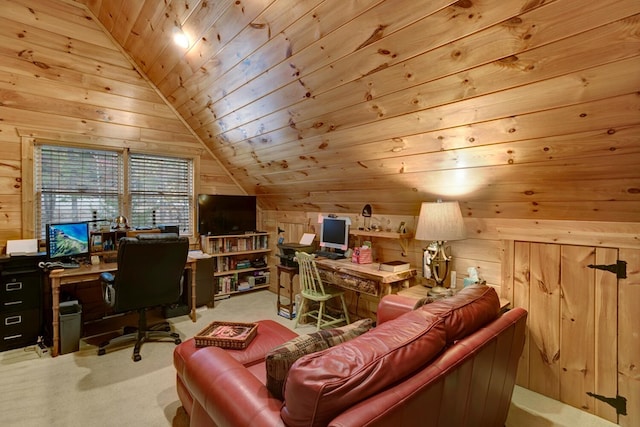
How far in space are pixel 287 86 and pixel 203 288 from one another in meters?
2.82

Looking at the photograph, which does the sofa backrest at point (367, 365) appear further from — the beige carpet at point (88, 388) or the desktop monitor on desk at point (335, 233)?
the desktop monitor on desk at point (335, 233)

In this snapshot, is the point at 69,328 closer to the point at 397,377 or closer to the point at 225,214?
the point at 225,214

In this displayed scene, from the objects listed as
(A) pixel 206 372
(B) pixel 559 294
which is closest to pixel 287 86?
(A) pixel 206 372

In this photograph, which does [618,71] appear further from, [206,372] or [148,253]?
[148,253]

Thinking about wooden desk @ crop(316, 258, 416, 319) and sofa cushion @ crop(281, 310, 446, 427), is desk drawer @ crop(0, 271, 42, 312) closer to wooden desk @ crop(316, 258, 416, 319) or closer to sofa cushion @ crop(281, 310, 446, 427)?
wooden desk @ crop(316, 258, 416, 319)

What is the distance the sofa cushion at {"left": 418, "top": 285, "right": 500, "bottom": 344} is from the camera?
140 centimetres

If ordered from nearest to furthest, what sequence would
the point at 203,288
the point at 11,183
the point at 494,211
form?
the point at 494,211
the point at 11,183
the point at 203,288

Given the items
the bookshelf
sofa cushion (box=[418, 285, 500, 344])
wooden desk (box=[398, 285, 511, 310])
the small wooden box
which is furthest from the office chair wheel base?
sofa cushion (box=[418, 285, 500, 344])

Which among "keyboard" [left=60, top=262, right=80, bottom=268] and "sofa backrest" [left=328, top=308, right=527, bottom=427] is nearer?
"sofa backrest" [left=328, top=308, right=527, bottom=427]

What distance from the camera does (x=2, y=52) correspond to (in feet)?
10.4

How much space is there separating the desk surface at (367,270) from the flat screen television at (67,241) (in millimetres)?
2466

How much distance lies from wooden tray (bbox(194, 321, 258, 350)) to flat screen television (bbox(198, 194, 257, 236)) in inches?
98.5

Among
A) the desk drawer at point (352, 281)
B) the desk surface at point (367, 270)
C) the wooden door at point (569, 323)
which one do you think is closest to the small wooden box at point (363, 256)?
the desk surface at point (367, 270)

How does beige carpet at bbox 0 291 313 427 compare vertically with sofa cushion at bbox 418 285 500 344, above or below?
below
